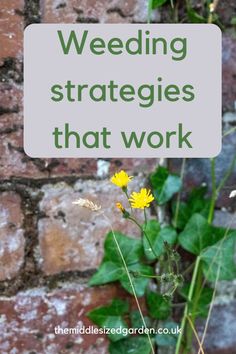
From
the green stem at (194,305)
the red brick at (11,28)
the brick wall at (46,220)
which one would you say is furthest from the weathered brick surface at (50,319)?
the red brick at (11,28)

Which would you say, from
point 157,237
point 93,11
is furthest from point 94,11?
point 157,237

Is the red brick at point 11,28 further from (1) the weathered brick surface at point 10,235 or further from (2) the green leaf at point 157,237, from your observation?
(2) the green leaf at point 157,237

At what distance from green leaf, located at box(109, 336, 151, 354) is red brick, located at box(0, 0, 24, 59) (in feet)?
1.41

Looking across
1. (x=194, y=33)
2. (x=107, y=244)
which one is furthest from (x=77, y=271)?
(x=194, y=33)

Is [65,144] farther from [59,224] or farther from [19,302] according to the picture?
[19,302]

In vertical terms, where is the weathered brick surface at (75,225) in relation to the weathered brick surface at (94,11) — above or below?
below

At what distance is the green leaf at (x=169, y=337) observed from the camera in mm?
907

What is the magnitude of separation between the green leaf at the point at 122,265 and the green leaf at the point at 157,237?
0.01 metres

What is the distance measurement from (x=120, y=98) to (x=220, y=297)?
14.1 inches

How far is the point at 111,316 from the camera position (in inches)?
35.1

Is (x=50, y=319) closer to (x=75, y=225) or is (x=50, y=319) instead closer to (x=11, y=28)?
(x=75, y=225)

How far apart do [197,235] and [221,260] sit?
0.16 ft

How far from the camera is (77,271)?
2.91 ft

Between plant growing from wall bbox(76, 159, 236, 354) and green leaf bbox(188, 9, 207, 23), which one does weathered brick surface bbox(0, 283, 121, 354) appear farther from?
green leaf bbox(188, 9, 207, 23)
